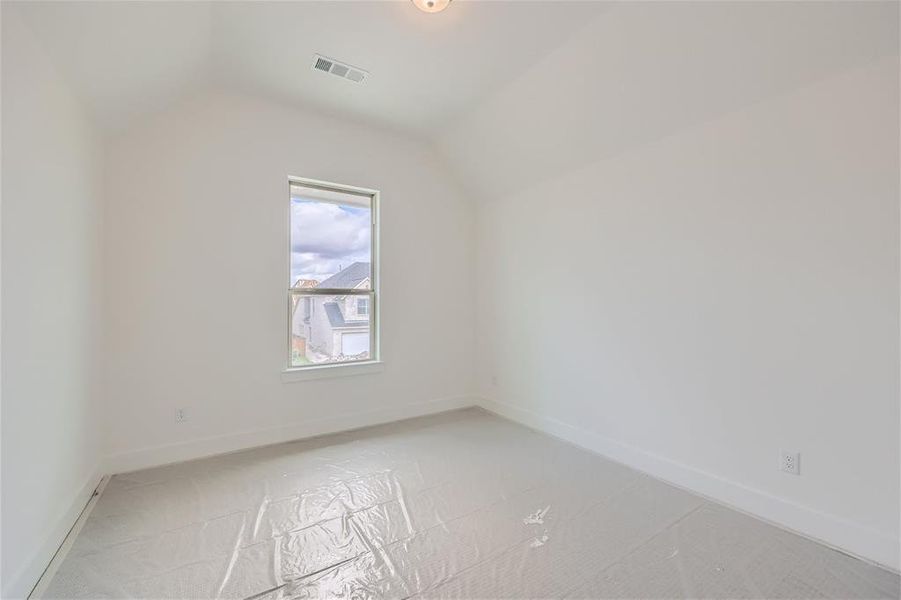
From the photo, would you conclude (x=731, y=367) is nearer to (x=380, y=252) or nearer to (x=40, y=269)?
(x=380, y=252)

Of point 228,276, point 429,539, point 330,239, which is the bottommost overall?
point 429,539

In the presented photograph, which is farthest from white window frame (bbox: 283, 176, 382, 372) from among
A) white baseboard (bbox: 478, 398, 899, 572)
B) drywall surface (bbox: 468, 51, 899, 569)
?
white baseboard (bbox: 478, 398, 899, 572)

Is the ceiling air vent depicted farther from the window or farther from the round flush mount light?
the window

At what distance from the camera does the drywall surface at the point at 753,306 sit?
6.17ft

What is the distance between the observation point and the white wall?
1878mm

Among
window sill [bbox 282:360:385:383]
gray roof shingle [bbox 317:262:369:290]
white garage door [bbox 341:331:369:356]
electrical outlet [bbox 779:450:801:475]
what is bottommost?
electrical outlet [bbox 779:450:801:475]

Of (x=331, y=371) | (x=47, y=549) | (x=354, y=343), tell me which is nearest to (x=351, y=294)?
(x=354, y=343)

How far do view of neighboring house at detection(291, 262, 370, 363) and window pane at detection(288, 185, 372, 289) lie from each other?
0.4 inches

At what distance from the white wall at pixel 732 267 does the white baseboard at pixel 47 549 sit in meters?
3.30

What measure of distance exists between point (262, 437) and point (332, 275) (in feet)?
5.01

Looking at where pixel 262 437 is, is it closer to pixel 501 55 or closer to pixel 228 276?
pixel 228 276

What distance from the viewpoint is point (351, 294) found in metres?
3.79

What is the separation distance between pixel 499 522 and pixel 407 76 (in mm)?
3069

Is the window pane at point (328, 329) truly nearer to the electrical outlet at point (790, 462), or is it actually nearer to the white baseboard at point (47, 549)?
the white baseboard at point (47, 549)
